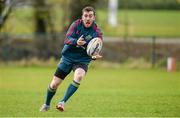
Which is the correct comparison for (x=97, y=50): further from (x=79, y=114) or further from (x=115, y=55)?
(x=115, y=55)

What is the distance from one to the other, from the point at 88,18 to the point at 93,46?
22.4 inches

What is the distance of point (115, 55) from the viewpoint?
35.1 m

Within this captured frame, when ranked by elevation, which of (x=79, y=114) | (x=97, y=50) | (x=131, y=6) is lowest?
(x=131, y=6)

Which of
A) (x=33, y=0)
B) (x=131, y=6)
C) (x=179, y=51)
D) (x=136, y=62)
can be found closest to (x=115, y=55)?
(x=136, y=62)

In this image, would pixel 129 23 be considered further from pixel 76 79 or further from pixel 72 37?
pixel 76 79

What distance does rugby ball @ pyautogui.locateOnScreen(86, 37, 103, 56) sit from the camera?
13453 millimetres

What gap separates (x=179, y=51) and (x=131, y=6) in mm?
19332

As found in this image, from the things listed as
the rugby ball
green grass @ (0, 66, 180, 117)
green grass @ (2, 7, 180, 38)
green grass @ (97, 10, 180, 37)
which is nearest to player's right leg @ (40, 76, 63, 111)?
green grass @ (0, 66, 180, 117)

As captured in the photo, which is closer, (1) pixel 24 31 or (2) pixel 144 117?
(2) pixel 144 117

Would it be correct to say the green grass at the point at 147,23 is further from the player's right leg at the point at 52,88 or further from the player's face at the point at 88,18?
the player's face at the point at 88,18

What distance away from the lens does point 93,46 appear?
13469mm

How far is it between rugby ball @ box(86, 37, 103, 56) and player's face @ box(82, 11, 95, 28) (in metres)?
0.33

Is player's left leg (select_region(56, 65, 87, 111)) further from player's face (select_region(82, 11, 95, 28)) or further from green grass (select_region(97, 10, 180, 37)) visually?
green grass (select_region(97, 10, 180, 37))

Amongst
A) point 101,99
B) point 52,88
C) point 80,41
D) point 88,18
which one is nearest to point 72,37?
point 80,41
